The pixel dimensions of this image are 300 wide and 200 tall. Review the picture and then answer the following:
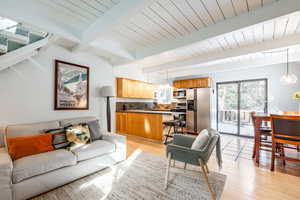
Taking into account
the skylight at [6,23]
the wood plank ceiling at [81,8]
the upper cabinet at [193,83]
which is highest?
the wood plank ceiling at [81,8]

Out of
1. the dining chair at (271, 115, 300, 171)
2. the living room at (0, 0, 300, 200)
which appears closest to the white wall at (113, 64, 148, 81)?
the living room at (0, 0, 300, 200)

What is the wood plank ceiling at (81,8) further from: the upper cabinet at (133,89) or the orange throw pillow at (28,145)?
the upper cabinet at (133,89)

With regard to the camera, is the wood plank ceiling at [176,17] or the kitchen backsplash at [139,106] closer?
the wood plank ceiling at [176,17]

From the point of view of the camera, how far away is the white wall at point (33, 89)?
7.59 ft

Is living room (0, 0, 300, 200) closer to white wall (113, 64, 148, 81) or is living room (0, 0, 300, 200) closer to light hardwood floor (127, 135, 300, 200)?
light hardwood floor (127, 135, 300, 200)

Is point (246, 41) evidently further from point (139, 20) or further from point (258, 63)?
point (139, 20)

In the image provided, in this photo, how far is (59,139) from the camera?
2305mm

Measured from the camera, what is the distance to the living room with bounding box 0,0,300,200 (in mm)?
1775

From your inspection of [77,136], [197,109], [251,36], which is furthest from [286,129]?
[77,136]

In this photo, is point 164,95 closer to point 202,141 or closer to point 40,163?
point 202,141

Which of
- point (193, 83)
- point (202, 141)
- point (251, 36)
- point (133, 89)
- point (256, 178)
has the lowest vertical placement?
point (256, 178)

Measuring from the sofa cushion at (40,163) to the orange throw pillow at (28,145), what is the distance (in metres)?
0.11

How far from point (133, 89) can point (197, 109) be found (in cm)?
261

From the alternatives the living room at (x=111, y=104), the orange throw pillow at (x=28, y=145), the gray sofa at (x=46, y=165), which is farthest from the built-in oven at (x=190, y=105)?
the orange throw pillow at (x=28, y=145)
